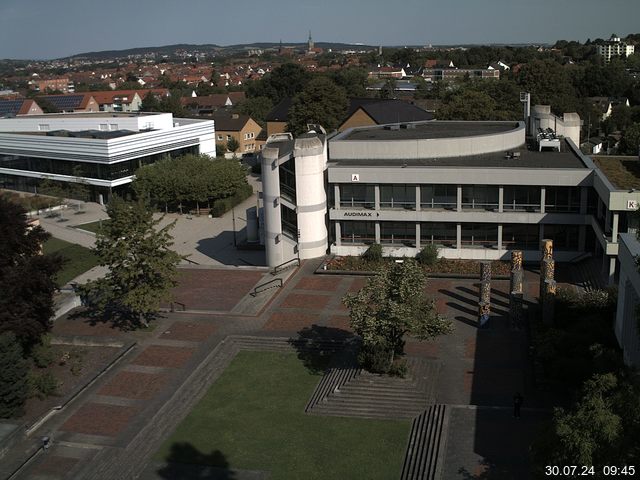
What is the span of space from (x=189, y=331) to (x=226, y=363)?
4010 millimetres

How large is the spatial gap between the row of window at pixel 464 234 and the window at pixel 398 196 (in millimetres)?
1111

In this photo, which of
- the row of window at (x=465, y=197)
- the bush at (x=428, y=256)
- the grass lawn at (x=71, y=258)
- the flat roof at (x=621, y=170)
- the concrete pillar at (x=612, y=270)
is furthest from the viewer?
the grass lawn at (x=71, y=258)

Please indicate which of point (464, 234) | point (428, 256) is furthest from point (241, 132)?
point (428, 256)

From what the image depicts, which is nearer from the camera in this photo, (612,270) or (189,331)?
(189,331)

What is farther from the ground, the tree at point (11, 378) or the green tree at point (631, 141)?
the green tree at point (631, 141)

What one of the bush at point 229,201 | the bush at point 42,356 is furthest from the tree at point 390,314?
the bush at point 229,201

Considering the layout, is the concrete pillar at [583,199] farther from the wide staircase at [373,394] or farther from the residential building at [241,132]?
the residential building at [241,132]

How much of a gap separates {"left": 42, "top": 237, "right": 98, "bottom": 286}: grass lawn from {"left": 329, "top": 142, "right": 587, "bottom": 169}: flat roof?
17.5 metres

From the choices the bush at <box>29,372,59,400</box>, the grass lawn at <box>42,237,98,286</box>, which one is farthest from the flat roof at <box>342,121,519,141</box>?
the bush at <box>29,372,59,400</box>

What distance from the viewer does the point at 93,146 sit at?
66.6m

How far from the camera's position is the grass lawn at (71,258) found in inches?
1801

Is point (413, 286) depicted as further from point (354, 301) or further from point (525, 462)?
point (525, 462)

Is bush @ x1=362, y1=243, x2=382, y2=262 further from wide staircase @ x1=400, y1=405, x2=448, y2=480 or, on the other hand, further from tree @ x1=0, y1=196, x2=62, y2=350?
tree @ x1=0, y1=196, x2=62, y2=350

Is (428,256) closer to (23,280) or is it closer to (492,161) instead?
(492,161)
